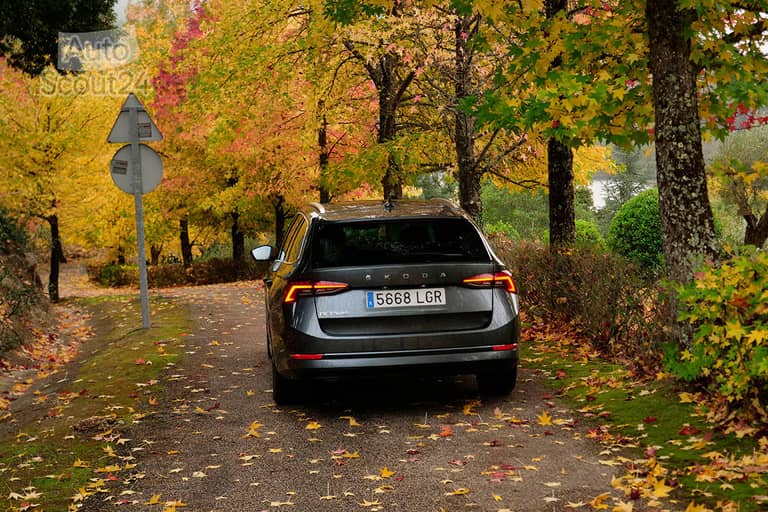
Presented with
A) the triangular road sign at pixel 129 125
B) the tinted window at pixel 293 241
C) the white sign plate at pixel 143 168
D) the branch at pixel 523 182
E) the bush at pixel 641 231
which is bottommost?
the bush at pixel 641 231

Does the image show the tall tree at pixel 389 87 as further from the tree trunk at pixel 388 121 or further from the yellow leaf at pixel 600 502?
the yellow leaf at pixel 600 502

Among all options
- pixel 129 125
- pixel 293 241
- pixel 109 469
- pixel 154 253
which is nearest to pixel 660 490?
pixel 109 469

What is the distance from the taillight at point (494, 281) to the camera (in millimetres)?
6623

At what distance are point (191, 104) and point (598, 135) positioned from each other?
9643 millimetres

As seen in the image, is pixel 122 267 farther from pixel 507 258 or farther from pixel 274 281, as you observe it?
pixel 274 281

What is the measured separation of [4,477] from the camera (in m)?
5.82

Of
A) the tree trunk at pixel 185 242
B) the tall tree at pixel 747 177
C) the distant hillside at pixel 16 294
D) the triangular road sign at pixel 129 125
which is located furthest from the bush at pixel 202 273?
the triangular road sign at pixel 129 125

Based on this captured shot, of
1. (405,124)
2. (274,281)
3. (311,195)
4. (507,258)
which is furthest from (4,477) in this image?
(311,195)

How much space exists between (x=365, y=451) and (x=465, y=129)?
31.5 feet

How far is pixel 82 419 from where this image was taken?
7.49 meters

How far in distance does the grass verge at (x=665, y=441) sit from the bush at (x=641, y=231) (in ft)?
23.1

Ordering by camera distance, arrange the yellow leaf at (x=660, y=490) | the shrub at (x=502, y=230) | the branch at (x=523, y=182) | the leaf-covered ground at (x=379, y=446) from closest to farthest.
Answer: the yellow leaf at (x=660, y=490)
the leaf-covered ground at (x=379, y=446)
the shrub at (x=502, y=230)
the branch at (x=523, y=182)

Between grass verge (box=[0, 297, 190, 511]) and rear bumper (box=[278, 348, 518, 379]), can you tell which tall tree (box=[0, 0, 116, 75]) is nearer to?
grass verge (box=[0, 297, 190, 511])

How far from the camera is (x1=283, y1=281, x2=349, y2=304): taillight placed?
647 centimetres
